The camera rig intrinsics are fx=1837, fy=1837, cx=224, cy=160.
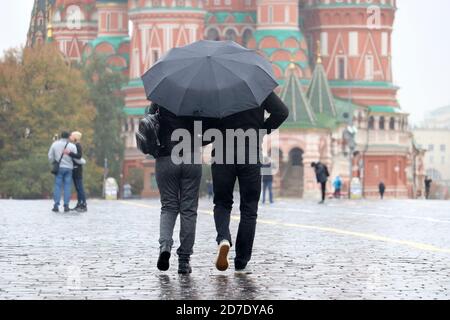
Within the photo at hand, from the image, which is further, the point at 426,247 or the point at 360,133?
the point at 360,133

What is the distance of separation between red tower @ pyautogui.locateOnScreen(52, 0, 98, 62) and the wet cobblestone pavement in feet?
368

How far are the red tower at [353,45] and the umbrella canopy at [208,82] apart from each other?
116602 mm

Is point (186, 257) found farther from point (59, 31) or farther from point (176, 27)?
point (59, 31)

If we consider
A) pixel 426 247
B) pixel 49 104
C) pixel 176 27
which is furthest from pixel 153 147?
pixel 176 27

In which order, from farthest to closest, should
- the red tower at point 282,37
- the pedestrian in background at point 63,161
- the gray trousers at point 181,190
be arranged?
the red tower at point 282,37 → the pedestrian in background at point 63,161 → the gray trousers at point 181,190

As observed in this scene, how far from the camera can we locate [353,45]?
5276 inches

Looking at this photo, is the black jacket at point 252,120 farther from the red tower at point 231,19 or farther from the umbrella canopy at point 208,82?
the red tower at point 231,19

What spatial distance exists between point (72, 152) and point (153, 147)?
16160 mm

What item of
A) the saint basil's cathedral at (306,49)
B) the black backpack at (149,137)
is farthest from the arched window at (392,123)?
the black backpack at (149,137)

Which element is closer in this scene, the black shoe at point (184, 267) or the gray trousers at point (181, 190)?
the black shoe at point (184, 267)

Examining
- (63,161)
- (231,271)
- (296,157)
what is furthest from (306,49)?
(231,271)

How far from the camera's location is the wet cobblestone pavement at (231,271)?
13898mm

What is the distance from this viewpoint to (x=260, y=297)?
44.0 feet
